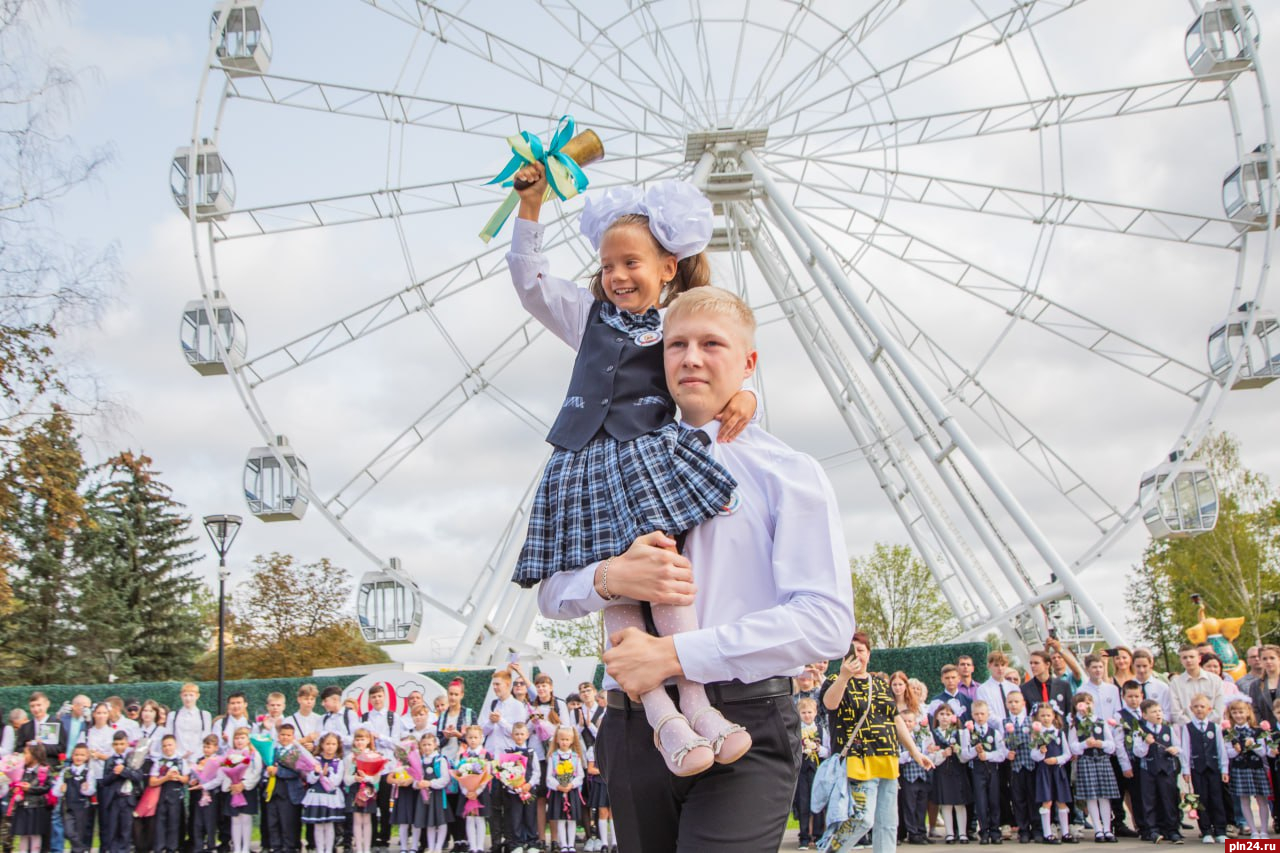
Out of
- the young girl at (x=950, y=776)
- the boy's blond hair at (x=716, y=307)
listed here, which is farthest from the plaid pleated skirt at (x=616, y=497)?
the young girl at (x=950, y=776)

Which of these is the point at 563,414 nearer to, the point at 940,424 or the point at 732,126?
the point at 940,424

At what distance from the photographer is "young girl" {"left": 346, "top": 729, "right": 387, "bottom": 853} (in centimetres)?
1230

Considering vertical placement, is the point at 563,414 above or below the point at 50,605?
below

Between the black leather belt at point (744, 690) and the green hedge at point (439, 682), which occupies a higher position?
the green hedge at point (439, 682)

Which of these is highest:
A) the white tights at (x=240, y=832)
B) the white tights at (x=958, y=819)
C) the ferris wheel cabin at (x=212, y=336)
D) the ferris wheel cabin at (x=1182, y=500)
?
the ferris wheel cabin at (x=212, y=336)

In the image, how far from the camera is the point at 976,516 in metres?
16.7

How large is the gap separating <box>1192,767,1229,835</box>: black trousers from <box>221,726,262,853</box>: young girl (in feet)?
31.4

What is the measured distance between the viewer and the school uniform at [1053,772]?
11742 millimetres

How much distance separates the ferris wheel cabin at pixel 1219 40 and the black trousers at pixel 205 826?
635 inches

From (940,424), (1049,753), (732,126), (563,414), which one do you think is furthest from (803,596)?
(732,126)

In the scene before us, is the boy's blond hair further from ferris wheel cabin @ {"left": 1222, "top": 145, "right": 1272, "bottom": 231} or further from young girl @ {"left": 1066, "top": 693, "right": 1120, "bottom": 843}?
ferris wheel cabin @ {"left": 1222, "top": 145, "right": 1272, "bottom": 231}

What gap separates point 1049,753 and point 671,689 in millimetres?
10809

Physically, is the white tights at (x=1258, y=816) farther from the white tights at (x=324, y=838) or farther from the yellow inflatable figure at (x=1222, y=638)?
the white tights at (x=324, y=838)

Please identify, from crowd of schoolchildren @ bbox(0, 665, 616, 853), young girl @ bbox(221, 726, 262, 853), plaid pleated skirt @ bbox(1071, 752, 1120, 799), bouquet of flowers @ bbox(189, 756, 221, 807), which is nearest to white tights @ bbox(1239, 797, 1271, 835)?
plaid pleated skirt @ bbox(1071, 752, 1120, 799)
